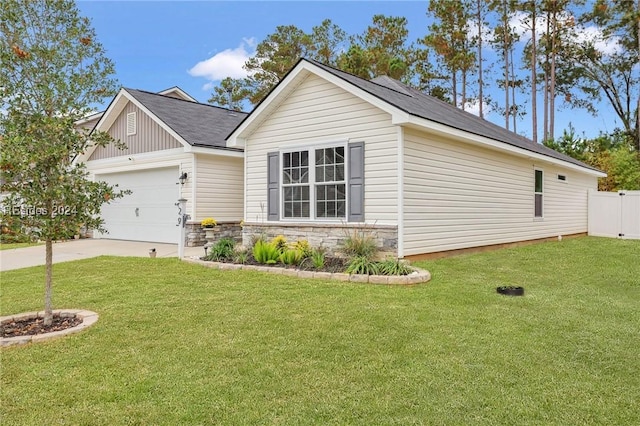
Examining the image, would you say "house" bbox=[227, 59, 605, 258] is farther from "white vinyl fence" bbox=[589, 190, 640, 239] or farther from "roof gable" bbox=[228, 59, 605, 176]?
"white vinyl fence" bbox=[589, 190, 640, 239]

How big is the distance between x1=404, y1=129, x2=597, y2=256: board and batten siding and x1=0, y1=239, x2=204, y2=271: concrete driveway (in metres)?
4.81

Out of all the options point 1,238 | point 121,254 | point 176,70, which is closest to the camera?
point 1,238

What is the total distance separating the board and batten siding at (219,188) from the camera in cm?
1176

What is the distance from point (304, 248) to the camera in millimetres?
8422

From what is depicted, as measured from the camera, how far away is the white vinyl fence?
1454 cm

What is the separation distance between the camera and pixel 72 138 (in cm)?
439

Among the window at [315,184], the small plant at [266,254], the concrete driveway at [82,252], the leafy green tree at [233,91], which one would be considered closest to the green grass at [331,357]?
the small plant at [266,254]

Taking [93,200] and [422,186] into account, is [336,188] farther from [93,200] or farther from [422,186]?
[93,200]

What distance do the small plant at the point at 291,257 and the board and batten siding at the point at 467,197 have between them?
193 centimetres

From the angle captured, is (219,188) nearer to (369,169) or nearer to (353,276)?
(369,169)

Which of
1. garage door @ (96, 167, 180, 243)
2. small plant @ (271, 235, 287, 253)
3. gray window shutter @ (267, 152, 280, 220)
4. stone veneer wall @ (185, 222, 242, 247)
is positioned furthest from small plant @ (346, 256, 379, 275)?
garage door @ (96, 167, 180, 243)

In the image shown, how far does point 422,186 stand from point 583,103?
22498 mm

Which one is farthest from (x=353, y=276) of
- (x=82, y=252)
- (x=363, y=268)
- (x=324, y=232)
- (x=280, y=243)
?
(x=82, y=252)

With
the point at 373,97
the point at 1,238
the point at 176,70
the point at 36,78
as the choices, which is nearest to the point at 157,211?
the point at 36,78
